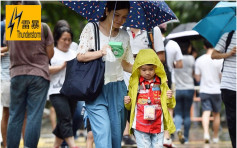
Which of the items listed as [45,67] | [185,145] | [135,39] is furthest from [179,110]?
[45,67]

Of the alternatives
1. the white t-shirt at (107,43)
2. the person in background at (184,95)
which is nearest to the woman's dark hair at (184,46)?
the person in background at (184,95)

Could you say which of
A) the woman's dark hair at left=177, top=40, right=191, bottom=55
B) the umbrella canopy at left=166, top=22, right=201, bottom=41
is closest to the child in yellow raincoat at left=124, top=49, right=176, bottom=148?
the woman's dark hair at left=177, top=40, right=191, bottom=55

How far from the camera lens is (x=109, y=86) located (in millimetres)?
5891

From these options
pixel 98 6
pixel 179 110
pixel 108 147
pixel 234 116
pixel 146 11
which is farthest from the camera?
pixel 179 110

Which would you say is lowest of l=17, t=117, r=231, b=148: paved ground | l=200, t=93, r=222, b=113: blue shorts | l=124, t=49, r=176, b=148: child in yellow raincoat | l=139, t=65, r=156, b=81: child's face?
l=17, t=117, r=231, b=148: paved ground

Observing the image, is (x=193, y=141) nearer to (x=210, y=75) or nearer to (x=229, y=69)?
(x=210, y=75)

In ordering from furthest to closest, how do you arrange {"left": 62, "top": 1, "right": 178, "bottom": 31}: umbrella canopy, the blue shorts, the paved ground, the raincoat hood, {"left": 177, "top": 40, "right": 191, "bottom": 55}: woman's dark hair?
{"left": 177, "top": 40, "right": 191, "bottom": 55}: woman's dark hair < the blue shorts < the paved ground < {"left": 62, "top": 1, "right": 178, "bottom": 31}: umbrella canopy < the raincoat hood

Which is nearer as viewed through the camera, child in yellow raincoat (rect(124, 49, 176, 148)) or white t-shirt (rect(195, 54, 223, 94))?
child in yellow raincoat (rect(124, 49, 176, 148))

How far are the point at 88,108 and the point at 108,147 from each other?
0.48 metres

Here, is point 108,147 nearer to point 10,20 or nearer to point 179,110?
point 10,20

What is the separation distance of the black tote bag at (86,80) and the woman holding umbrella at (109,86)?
0.24 feet

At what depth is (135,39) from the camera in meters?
7.93

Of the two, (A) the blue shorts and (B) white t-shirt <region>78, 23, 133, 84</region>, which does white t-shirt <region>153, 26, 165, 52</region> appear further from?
(A) the blue shorts

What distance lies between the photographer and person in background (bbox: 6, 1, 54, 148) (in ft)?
23.9
